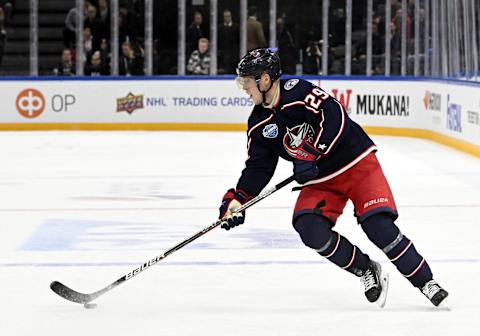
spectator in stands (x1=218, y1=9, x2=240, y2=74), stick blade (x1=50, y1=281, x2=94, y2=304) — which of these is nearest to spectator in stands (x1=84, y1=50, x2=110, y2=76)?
spectator in stands (x1=218, y1=9, x2=240, y2=74)

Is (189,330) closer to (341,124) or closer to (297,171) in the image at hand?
(297,171)

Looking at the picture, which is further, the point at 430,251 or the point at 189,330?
the point at 430,251

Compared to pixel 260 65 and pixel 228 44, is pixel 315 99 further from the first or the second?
pixel 228 44

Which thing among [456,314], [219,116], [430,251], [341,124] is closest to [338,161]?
[341,124]

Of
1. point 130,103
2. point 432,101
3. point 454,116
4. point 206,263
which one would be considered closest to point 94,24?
point 130,103

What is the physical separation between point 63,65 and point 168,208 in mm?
7327

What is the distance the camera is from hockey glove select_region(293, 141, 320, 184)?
367 cm

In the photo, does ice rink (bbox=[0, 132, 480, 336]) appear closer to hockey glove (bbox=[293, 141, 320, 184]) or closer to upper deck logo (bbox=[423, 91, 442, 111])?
hockey glove (bbox=[293, 141, 320, 184])

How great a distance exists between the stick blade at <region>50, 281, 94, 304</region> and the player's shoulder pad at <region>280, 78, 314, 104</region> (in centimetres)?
100

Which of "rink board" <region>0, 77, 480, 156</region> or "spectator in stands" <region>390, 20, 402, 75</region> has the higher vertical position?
"spectator in stands" <region>390, 20, 402, 75</region>

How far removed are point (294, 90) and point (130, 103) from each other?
31.7 feet

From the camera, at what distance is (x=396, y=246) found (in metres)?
3.78

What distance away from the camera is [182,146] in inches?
437

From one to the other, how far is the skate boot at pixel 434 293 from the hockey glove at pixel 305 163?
1.83 feet
